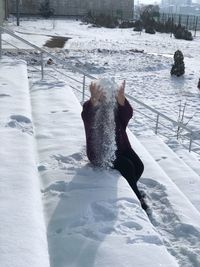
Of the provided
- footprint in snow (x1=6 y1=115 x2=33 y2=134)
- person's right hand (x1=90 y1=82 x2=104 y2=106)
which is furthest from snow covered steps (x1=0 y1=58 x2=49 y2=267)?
person's right hand (x1=90 y1=82 x2=104 y2=106)

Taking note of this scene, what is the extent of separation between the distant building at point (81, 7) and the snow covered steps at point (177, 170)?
129 feet

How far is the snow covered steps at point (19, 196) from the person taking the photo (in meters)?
2.47

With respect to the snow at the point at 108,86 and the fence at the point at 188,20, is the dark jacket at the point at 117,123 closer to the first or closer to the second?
the snow at the point at 108,86

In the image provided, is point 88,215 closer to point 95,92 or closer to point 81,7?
point 95,92

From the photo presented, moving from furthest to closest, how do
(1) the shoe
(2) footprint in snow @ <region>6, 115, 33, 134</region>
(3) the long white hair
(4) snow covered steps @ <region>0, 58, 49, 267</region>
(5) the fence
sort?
(5) the fence → (2) footprint in snow @ <region>6, 115, 33, 134</region> → (3) the long white hair → (1) the shoe → (4) snow covered steps @ <region>0, 58, 49, 267</region>

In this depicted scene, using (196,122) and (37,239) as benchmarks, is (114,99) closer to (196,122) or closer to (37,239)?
(37,239)

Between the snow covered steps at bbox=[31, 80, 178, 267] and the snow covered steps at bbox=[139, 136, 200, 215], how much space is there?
1085 millimetres

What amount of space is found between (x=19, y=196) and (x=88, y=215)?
49 cm

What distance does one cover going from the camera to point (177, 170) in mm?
5324

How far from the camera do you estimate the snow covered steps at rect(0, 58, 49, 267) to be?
2475mm

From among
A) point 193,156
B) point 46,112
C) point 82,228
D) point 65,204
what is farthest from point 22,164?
point 193,156

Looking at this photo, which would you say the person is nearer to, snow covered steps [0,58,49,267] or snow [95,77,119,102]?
snow [95,77,119,102]

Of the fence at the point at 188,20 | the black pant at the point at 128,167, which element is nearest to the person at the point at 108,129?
the black pant at the point at 128,167

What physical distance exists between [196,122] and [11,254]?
773 cm
